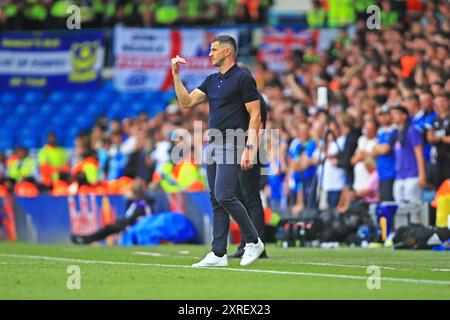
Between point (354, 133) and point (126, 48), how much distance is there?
1003cm

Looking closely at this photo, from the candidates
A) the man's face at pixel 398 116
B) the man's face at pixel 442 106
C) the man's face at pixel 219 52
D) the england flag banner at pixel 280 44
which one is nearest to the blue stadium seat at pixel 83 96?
the england flag banner at pixel 280 44

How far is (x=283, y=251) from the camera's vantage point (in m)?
15.8

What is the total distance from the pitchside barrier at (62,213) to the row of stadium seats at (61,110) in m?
6.36

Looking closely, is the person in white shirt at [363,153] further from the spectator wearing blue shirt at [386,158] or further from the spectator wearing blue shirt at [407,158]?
the spectator wearing blue shirt at [407,158]

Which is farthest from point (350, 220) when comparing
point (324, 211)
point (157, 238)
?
point (157, 238)

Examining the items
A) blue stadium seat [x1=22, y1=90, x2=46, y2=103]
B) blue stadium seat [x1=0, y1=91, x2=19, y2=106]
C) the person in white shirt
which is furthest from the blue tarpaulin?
blue stadium seat [x1=0, y1=91, x2=19, y2=106]

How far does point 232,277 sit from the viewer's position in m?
10.3

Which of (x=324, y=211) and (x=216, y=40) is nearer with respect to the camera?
(x=216, y=40)

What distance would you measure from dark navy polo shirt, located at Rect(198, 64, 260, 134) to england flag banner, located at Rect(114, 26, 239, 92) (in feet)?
51.3

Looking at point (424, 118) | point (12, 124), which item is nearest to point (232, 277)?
point (424, 118)

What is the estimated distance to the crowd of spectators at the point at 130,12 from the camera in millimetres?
28516

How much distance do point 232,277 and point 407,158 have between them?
25.1ft

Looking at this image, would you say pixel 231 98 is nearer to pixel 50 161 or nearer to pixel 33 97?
pixel 50 161
